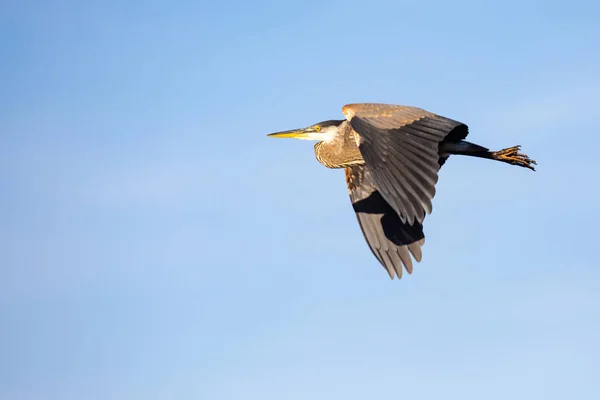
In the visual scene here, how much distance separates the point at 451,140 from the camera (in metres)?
12.7

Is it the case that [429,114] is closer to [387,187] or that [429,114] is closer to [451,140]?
[451,140]

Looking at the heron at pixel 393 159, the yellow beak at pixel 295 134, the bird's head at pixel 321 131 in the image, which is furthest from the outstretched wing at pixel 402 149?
the yellow beak at pixel 295 134

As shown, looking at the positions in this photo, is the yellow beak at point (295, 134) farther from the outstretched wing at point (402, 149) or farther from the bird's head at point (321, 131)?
the outstretched wing at point (402, 149)

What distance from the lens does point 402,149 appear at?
11133 millimetres

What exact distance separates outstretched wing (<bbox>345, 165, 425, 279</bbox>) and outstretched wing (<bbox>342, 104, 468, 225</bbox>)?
1.33 metres

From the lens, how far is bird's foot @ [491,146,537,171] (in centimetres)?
1294

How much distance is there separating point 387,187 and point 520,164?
9.70 feet

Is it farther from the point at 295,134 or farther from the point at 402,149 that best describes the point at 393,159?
the point at 295,134

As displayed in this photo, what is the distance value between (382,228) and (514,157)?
5.80 ft

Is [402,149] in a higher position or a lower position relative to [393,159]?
higher

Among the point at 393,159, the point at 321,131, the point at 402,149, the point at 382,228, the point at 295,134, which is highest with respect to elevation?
the point at 295,134

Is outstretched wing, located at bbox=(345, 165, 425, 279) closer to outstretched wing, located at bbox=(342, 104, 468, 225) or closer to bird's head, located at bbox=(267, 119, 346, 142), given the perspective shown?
bird's head, located at bbox=(267, 119, 346, 142)

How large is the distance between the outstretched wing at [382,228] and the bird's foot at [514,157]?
4.17ft

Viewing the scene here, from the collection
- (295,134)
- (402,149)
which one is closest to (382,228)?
(295,134)
